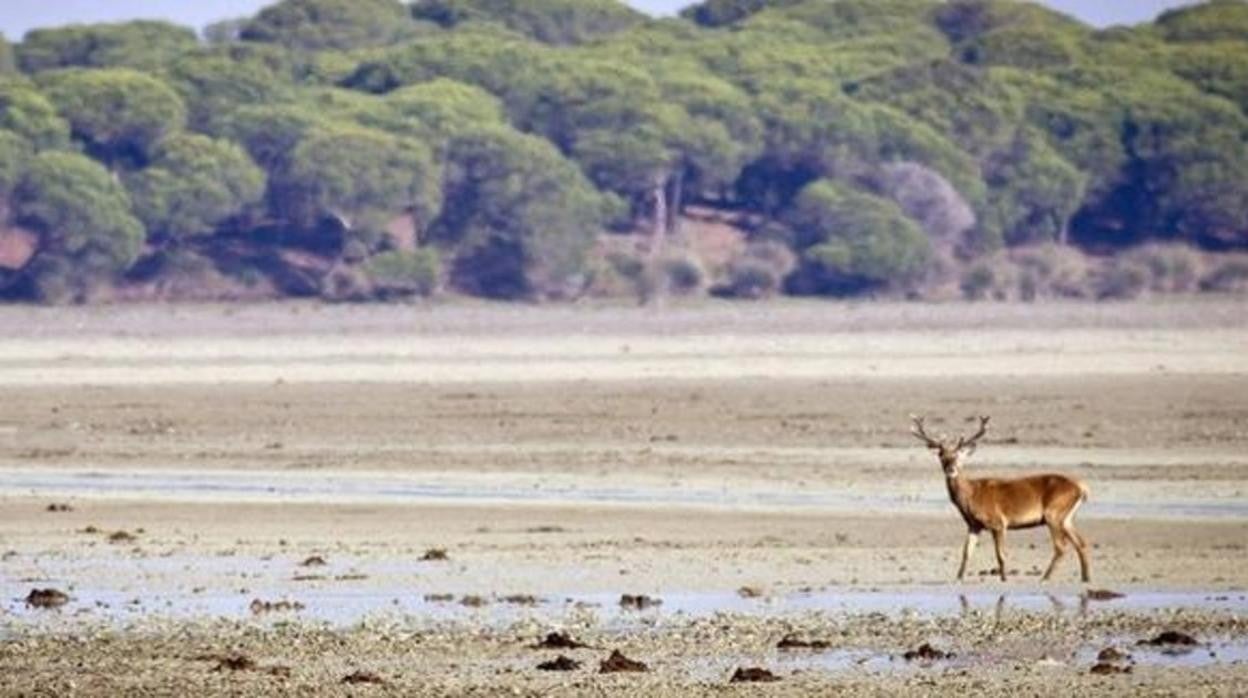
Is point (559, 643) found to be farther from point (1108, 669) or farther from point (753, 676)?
point (1108, 669)

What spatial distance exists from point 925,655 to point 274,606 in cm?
430

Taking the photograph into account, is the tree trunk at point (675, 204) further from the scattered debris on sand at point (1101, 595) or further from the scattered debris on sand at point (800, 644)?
the scattered debris on sand at point (800, 644)

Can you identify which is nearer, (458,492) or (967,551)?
(967,551)

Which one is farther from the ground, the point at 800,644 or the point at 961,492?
the point at 961,492

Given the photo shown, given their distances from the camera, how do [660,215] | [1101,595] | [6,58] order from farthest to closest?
[6,58], [660,215], [1101,595]

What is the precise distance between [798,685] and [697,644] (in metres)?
1.76

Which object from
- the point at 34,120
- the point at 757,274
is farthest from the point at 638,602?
the point at 34,120

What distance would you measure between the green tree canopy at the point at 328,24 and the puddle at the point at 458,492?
199 ft

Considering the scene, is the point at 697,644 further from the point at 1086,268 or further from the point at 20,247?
the point at 1086,268

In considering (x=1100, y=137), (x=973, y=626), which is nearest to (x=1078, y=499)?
(x=973, y=626)

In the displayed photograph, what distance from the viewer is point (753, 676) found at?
1599 centimetres

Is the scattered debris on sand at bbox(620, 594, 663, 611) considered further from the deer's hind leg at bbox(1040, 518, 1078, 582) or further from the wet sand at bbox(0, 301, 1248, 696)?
the deer's hind leg at bbox(1040, 518, 1078, 582)

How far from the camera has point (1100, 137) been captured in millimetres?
76500

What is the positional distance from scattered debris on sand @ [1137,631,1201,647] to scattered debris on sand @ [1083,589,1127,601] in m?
2.33
